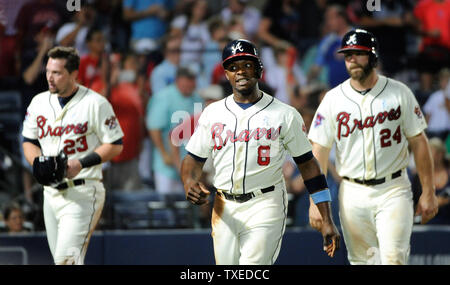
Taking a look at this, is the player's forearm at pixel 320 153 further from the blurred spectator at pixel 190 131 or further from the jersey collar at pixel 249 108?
the blurred spectator at pixel 190 131

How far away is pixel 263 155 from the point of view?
4.86 metres

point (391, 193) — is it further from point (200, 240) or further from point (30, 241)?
point (30, 241)

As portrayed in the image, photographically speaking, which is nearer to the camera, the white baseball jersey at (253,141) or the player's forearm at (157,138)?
the white baseball jersey at (253,141)

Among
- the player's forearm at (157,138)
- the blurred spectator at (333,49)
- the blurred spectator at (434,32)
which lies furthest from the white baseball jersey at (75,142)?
the blurred spectator at (434,32)

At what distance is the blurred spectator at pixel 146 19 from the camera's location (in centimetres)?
848

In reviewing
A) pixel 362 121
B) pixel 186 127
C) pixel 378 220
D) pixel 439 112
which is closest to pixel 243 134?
pixel 362 121

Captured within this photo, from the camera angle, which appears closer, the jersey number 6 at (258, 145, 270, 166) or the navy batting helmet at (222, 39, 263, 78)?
the navy batting helmet at (222, 39, 263, 78)

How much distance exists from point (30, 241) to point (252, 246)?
377cm

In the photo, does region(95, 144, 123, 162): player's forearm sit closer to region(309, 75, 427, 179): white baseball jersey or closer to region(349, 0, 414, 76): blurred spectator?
region(309, 75, 427, 179): white baseball jersey

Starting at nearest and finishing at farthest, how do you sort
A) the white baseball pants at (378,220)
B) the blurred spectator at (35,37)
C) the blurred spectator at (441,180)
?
the white baseball pants at (378,220), the blurred spectator at (441,180), the blurred spectator at (35,37)

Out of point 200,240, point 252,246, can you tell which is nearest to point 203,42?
point 200,240

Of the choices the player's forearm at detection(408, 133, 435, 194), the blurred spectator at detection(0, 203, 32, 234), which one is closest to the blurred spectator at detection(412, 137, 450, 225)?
the player's forearm at detection(408, 133, 435, 194)

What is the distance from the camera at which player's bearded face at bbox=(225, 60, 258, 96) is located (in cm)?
475

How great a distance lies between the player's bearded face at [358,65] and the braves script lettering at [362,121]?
0.30 metres
